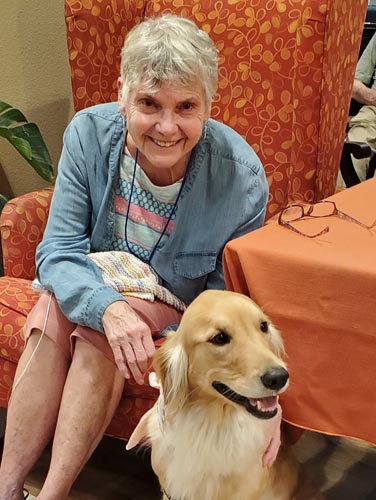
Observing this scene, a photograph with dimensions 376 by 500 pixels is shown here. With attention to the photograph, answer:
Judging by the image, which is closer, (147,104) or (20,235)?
(147,104)

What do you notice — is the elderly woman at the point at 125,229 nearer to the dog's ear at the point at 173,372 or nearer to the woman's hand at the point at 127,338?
the woman's hand at the point at 127,338

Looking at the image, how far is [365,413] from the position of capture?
1308 mm

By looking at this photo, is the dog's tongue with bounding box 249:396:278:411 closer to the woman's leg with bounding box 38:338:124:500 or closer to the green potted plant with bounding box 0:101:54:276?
the woman's leg with bounding box 38:338:124:500

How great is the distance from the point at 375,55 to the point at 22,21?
67.4 inches

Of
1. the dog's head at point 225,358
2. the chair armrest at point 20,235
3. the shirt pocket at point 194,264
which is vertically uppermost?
the dog's head at point 225,358

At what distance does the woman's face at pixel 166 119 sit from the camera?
1512 millimetres

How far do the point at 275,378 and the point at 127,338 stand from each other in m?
0.42

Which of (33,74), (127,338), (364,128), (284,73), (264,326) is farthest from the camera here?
(364,128)

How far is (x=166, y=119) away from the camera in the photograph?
1523 mm

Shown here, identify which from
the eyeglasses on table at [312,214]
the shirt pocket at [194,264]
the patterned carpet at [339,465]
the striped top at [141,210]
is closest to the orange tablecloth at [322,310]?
the eyeglasses on table at [312,214]

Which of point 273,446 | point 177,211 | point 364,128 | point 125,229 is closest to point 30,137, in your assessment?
point 125,229

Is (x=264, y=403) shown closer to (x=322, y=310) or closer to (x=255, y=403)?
(x=255, y=403)

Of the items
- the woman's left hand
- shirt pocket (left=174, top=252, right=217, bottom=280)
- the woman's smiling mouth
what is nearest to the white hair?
the woman's smiling mouth

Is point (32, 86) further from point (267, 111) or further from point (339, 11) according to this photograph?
point (339, 11)
